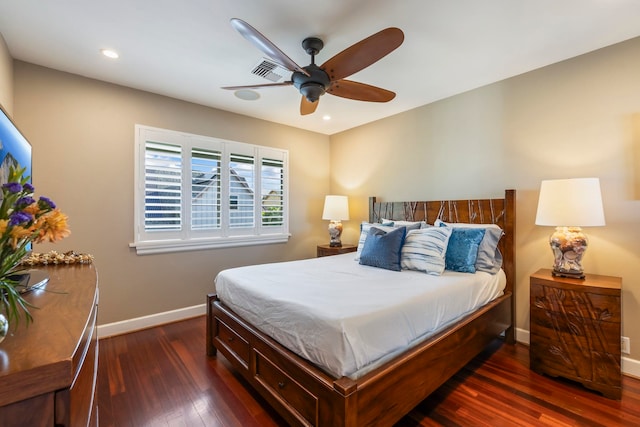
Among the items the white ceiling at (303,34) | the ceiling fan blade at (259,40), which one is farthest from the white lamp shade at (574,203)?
the ceiling fan blade at (259,40)

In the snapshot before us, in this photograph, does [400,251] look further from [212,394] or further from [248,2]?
[248,2]

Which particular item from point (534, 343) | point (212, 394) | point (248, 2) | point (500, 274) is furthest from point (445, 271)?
point (248, 2)

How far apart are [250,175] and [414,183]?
221 cm

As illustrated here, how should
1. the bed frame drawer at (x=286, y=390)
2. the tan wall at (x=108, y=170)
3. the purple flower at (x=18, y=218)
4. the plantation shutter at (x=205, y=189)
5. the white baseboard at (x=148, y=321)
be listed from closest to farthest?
the purple flower at (x=18, y=218)
the bed frame drawer at (x=286, y=390)
the tan wall at (x=108, y=170)
the white baseboard at (x=148, y=321)
the plantation shutter at (x=205, y=189)

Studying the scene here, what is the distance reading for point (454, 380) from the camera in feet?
7.14

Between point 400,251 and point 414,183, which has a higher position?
point 414,183

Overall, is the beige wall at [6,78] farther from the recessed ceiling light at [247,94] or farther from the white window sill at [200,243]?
the recessed ceiling light at [247,94]

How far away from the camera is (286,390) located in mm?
1623

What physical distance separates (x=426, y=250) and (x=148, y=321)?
9.96 ft

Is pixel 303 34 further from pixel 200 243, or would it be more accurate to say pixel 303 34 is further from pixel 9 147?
pixel 200 243

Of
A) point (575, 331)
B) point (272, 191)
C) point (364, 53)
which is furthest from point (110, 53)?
point (575, 331)

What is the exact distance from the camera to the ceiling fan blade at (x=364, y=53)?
1.62 m

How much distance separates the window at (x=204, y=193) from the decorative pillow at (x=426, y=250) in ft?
7.04

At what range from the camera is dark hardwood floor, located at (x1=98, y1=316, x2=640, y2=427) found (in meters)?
1.76
